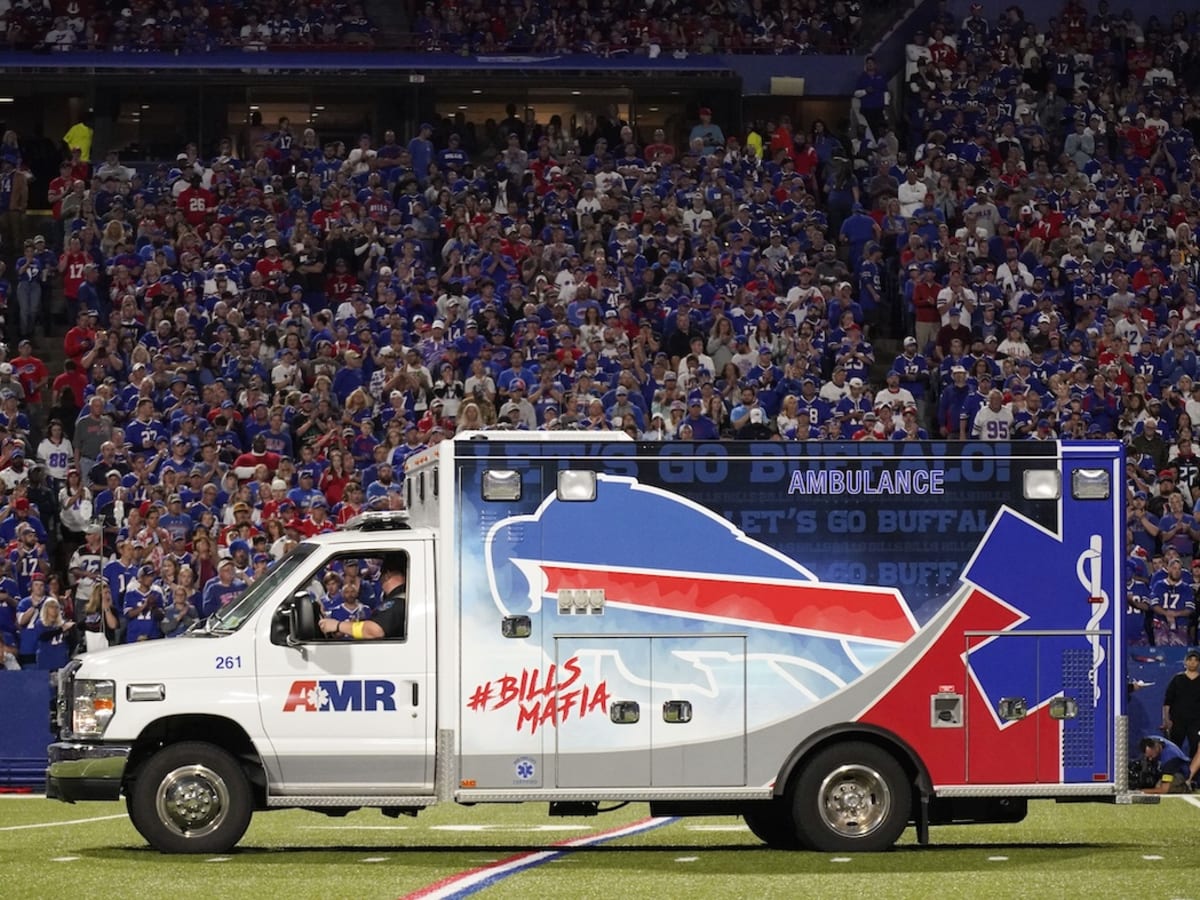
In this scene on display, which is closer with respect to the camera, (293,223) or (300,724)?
(300,724)

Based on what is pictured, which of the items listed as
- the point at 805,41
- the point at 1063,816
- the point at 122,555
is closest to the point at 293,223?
the point at 122,555

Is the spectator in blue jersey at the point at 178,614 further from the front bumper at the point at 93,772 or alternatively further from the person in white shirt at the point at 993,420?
the person in white shirt at the point at 993,420

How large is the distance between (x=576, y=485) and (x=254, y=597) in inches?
86.2

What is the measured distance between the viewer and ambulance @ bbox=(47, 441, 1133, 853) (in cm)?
1502

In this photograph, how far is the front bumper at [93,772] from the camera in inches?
585

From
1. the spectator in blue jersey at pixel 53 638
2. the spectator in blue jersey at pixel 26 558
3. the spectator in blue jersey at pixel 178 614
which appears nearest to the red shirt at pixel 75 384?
the spectator in blue jersey at pixel 26 558

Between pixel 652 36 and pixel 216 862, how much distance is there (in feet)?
79.5

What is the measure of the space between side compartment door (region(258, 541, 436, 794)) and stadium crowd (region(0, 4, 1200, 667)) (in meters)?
7.41

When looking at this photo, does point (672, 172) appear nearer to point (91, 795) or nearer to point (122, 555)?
point (122, 555)

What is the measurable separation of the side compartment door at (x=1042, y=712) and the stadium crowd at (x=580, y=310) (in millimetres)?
8899

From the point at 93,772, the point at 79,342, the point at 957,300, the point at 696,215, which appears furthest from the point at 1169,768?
the point at 79,342

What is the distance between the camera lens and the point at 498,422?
25.4m

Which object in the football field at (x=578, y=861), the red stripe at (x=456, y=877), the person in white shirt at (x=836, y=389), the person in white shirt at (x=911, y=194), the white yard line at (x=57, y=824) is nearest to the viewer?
the red stripe at (x=456, y=877)

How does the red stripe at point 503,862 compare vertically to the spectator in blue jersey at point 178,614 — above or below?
below
